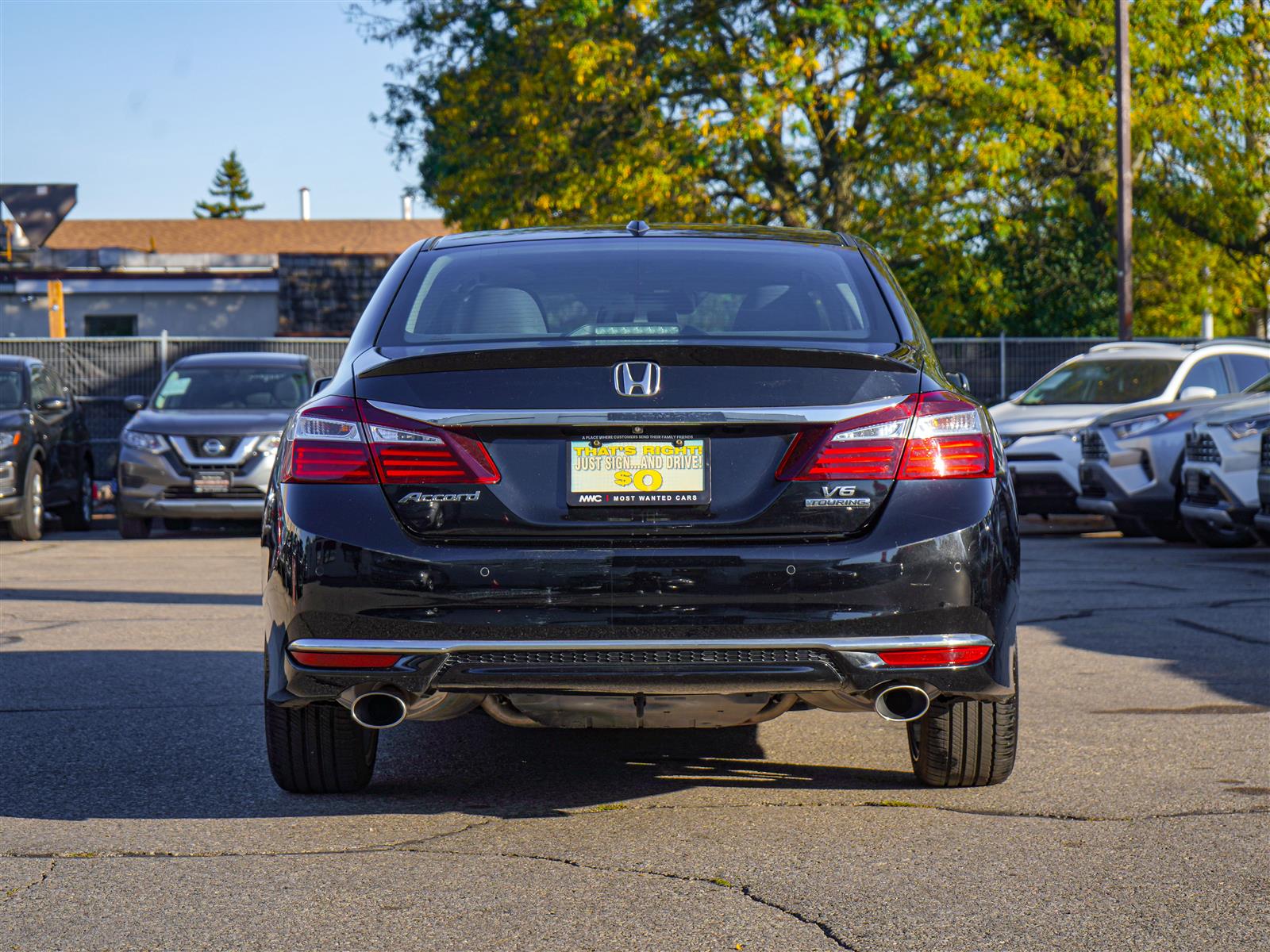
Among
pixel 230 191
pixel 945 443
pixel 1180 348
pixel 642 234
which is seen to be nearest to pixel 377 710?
pixel 945 443

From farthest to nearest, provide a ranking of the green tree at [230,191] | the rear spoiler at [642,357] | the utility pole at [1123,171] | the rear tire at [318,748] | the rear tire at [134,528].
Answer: the green tree at [230,191]
the utility pole at [1123,171]
the rear tire at [134,528]
the rear tire at [318,748]
the rear spoiler at [642,357]

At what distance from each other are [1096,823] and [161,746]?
10.1 feet

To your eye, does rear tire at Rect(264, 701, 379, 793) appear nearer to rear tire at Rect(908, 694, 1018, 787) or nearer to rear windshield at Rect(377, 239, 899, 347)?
rear windshield at Rect(377, 239, 899, 347)

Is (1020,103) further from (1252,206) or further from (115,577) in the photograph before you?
(115,577)

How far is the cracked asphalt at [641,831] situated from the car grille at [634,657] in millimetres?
507

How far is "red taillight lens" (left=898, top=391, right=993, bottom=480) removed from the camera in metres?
4.37

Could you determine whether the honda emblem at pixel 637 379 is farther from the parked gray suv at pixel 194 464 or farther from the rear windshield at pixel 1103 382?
the rear windshield at pixel 1103 382

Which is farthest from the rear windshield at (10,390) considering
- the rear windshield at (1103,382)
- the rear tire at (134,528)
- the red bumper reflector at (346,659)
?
the red bumper reflector at (346,659)

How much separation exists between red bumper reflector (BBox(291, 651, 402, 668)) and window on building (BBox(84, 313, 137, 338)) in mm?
35602

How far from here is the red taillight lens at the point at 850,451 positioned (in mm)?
4273

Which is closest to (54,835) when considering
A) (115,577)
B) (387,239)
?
(115,577)

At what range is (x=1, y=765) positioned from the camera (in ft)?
18.0

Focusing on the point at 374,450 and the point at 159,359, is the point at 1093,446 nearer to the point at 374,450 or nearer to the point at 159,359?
the point at 374,450

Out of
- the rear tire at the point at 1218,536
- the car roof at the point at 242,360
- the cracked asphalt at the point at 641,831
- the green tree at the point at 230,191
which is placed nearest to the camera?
the cracked asphalt at the point at 641,831
